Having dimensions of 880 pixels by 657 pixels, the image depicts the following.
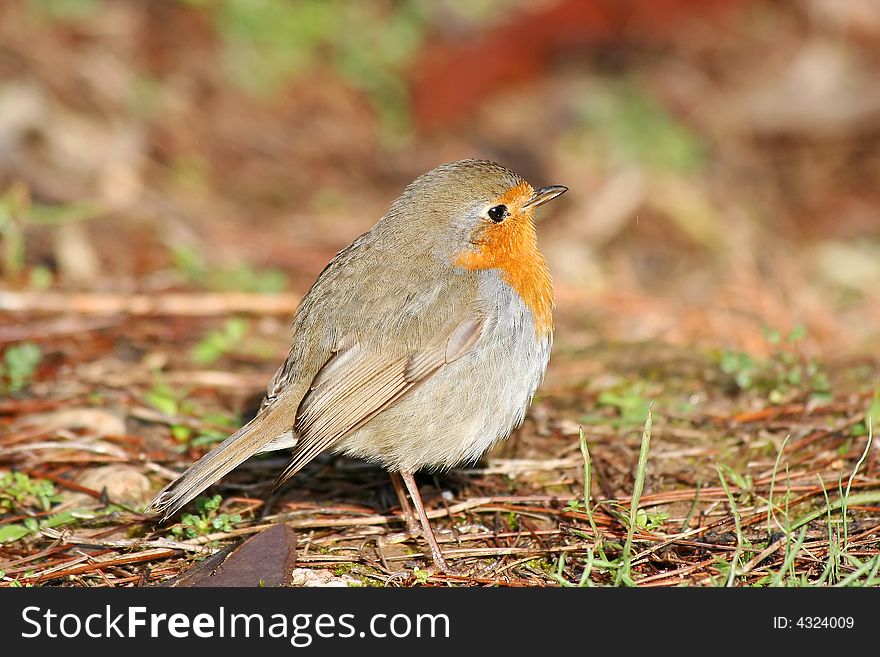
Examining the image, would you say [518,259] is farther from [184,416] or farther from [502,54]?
[502,54]

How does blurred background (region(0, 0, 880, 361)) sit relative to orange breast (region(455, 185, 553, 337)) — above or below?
above

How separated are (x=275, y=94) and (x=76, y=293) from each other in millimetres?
3460

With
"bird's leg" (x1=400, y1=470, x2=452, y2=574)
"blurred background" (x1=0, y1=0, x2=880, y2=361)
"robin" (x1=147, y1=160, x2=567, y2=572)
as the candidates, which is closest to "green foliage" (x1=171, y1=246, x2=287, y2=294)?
"blurred background" (x1=0, y1=0, x2=880, y2=361)

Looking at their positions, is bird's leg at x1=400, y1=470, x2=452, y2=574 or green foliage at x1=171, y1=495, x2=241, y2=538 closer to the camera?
bird's leg at x1=400, y1=470, x2=452, y2=574

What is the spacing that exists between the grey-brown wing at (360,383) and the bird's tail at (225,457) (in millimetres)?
97

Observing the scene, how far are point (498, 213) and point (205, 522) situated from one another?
1.65m

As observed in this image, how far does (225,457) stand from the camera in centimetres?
367

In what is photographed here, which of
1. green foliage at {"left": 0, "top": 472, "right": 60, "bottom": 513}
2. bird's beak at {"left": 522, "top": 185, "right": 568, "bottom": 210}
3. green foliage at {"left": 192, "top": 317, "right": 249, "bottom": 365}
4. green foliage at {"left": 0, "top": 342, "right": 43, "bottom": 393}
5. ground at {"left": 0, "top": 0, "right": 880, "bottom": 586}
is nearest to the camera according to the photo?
ground at {"left": 0, "top": 0, "right": 880, "bottom": 586}

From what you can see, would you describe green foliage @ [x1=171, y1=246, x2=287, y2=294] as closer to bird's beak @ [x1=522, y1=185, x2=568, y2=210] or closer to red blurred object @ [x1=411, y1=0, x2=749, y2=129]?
bird's beak @ [x1=522, y1=185, x2=568, y2=210]

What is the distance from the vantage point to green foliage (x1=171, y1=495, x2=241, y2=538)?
3.74m

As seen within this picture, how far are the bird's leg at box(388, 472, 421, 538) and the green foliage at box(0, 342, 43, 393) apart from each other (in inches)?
73.7

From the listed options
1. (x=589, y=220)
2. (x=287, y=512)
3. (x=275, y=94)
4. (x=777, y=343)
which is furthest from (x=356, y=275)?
(x=275, y=94)

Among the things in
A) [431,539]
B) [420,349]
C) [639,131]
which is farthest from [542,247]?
[431,539]

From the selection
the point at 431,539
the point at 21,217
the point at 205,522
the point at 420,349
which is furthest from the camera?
the point at 21,217
